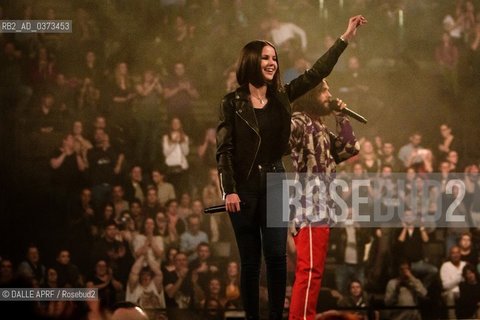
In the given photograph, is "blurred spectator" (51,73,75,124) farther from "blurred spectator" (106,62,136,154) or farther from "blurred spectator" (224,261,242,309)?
"blurred spectator" (224,261,242,309)

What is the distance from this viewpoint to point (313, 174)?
199 inches

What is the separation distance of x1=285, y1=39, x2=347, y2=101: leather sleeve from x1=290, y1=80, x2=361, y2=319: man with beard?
1.07 feet

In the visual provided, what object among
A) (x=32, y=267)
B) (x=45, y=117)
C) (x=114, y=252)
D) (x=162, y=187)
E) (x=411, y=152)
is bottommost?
(x=32, y=267)

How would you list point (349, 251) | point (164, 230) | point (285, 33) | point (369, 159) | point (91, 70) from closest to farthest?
point (349, 251), point (164, 230), point (369, 159), point (91, 70), point (285, 33)

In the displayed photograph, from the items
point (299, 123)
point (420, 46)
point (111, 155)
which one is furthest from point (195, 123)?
point (299, 123)

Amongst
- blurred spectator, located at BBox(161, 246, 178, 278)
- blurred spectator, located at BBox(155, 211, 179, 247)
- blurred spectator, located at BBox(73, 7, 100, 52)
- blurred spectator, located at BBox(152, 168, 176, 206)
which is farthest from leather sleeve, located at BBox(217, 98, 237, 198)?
blurred spectator, located at BBox(73, 7, 100, 52)

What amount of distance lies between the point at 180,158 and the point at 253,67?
16.5 ft

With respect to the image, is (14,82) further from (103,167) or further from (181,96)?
(181,96)

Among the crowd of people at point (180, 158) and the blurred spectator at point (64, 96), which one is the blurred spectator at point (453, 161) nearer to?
the crowd of people at point (180, 158)

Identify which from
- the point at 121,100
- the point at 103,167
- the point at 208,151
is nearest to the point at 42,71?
the point at 121,100

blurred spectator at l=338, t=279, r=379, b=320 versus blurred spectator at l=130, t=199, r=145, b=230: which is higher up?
blurred spectator at l=130, t=199, r=145, b=230

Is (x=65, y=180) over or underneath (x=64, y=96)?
underneath

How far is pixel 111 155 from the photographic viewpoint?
942cm

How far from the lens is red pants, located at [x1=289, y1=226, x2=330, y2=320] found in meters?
4.80
